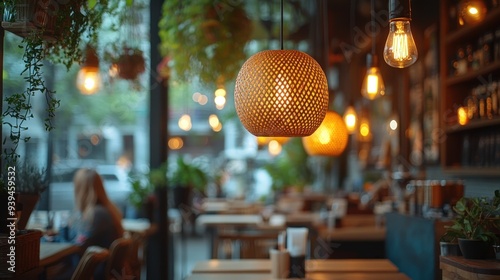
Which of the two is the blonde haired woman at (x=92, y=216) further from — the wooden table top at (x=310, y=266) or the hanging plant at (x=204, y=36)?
the wooden table top at (x=310, y=266)

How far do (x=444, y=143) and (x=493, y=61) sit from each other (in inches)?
45.1

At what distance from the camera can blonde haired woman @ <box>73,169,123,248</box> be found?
18.0 feet

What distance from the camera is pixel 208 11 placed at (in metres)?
5.29

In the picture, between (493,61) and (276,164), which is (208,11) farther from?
(276,164)

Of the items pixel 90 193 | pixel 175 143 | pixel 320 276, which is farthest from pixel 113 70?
pixel 175 143

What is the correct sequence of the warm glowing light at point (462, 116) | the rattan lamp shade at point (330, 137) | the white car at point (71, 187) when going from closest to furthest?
the rattan lamp shade at point (330, 137) → the warm glowing light at point (462, 116) → the white car at point (71, 187)

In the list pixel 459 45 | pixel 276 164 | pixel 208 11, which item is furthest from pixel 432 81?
pixel 276 164

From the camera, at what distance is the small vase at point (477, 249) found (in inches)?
113

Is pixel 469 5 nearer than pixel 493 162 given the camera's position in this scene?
Yes

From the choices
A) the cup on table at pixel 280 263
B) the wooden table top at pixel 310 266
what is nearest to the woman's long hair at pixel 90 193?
the wooden table top at pixel 310 266

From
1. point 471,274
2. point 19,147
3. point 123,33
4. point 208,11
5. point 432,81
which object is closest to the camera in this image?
point 471,274

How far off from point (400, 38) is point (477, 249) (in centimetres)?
97

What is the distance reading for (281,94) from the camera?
2773 mm

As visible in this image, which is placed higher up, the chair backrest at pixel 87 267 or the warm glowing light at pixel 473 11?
the warm glowing light at pixel 473 11
